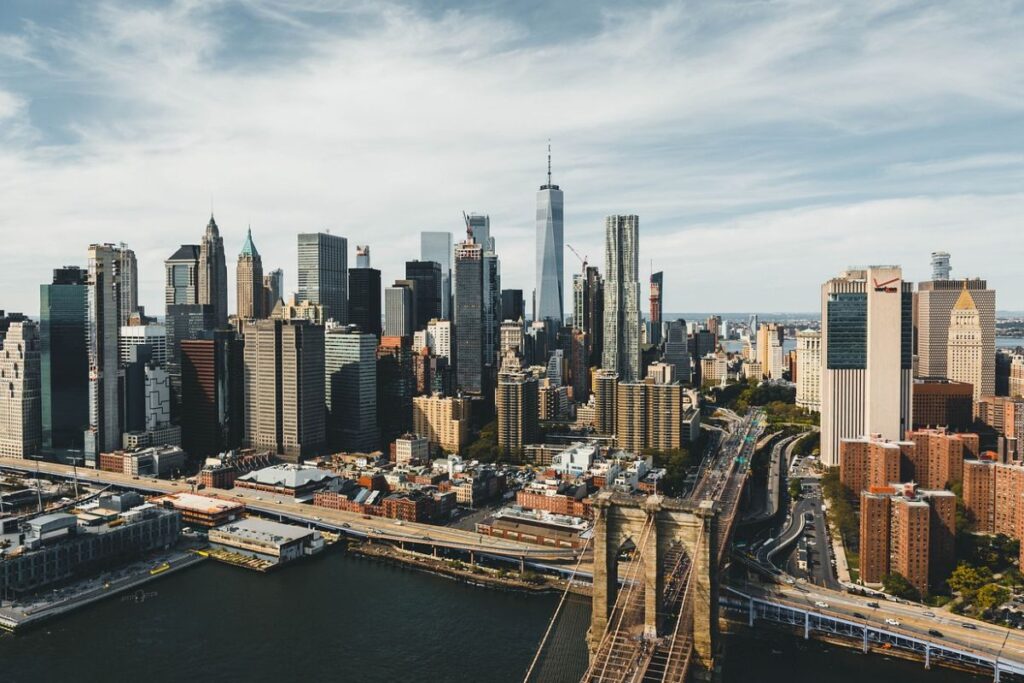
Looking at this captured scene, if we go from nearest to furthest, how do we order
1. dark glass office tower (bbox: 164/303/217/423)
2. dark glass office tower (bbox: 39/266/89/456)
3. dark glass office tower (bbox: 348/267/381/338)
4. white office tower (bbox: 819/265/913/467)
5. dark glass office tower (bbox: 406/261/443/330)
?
white office tower (bbox: 819/265/913/467), dark glass office tower (bbox: 39/266/89/456), dark glass office tower (bbox: 164/303/217/423), dark glass office tower (bbox: 348/267/381/338), dark glass office tower (bbox: 406/261/443/330)

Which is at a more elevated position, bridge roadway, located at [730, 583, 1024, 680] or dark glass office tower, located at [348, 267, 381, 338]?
dark glass office tower, located at [348, 267, 381, 338]

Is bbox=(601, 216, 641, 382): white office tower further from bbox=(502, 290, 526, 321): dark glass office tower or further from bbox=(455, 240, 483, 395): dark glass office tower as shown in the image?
bbox=(502, 290, 526, 321): dark glass office tower

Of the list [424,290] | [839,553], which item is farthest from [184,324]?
[839,553]

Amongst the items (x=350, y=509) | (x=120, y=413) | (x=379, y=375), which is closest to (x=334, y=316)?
(x=379, y=375)

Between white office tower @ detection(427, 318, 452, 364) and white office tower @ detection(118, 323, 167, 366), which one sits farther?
white office tower @ detection(427, 318, 452, 364)

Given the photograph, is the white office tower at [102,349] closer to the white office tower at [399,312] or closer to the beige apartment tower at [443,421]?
the beige apartment tower at [443,421]

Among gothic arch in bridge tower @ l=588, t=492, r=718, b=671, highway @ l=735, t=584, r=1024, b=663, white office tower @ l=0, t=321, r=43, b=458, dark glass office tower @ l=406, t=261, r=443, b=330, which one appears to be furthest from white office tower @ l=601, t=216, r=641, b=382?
gothic arch in bridge tower @ l=588, t=492, r=718, b=671

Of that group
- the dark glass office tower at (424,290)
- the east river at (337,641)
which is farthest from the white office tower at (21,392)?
the dark glass office tower at (424,290)

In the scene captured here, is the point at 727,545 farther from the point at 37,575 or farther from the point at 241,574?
the point at 37,575
